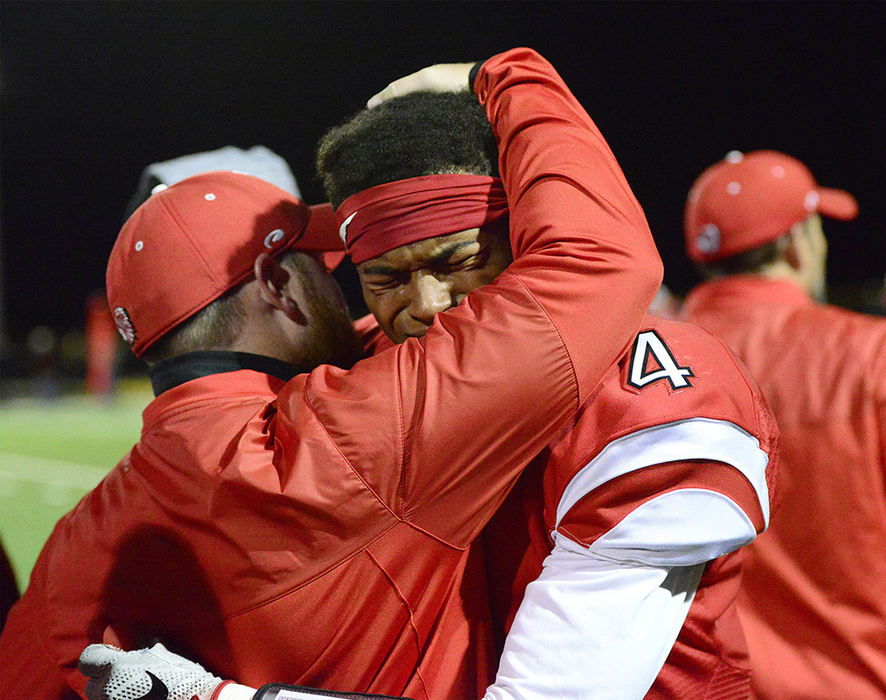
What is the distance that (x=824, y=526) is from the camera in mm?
2336

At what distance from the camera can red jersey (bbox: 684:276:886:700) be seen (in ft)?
7.41

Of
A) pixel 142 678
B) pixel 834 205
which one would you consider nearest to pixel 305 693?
pixel 142 678

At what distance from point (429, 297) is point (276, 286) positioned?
0.40 m

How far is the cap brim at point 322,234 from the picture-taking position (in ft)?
5.90

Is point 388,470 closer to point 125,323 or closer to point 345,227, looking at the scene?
point 345,227

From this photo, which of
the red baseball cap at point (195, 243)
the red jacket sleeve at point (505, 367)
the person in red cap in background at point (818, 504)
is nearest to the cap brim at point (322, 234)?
the red baseball cap at point (195, 243)

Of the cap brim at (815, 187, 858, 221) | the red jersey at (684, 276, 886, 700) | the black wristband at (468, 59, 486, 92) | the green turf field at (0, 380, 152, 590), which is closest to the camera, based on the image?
the black wristband at (468, 59, 486, 92)

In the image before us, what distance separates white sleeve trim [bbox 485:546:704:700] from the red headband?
0.59 meters

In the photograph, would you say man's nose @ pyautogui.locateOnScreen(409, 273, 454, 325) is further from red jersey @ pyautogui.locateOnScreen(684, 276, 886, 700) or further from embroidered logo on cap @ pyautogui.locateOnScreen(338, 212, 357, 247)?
red jersey @ pyautogui.locateOnScreen(684, 276, 886, 700)

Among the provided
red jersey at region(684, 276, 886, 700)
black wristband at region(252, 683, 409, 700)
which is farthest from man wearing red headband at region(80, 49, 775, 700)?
red jersey at region(684, 276, 886, 700)

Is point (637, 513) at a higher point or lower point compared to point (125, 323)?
lower

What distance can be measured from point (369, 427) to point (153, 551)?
46cm

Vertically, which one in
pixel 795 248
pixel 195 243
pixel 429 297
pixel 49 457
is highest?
pixel 195 243

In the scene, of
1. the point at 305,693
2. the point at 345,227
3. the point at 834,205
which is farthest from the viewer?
the point at 834,205
